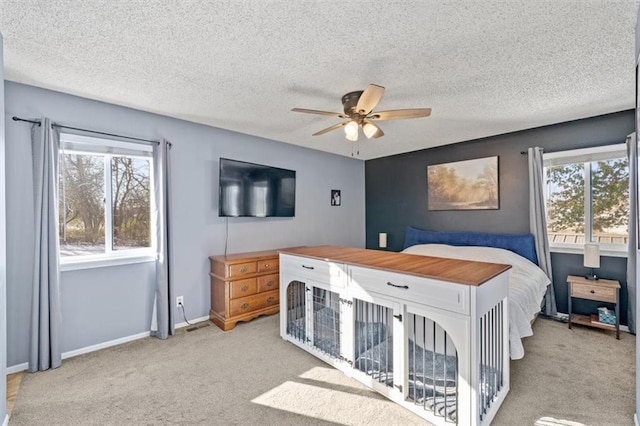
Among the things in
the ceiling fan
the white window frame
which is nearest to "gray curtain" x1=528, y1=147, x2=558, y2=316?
the ceiling fan

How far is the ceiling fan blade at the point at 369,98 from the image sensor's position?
6.87 feet

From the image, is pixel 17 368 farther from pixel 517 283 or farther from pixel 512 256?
pixel 512 256

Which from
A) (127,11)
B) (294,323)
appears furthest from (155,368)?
(127,11)

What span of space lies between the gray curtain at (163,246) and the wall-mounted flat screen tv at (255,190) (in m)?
0.60

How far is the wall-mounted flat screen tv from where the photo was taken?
11.9 ft

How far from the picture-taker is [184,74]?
92.1 inches

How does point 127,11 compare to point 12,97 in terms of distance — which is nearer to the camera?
point 127,11

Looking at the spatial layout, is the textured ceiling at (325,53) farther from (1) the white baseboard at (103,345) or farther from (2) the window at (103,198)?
(1) the white baseboard at (103,345)

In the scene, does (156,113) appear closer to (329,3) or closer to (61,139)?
(61,139)

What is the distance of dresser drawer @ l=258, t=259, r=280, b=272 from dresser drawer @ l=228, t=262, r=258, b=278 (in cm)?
7

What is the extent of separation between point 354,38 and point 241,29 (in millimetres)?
688

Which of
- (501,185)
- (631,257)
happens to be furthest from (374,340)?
(501,185)

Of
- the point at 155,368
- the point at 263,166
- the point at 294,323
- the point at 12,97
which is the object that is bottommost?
the point at 155,368

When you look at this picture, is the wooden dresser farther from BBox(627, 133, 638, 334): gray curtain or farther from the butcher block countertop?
BBox(627, 133, 638, 334): gray curtain
